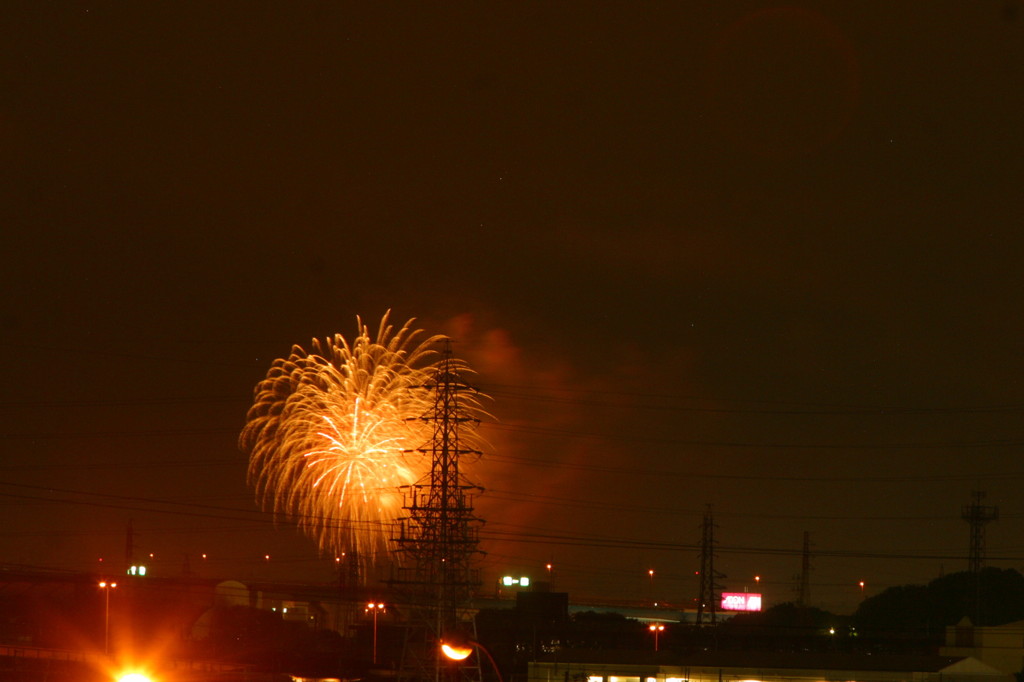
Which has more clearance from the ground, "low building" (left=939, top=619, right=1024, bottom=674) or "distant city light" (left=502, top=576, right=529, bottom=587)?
"low building" (left=939, top=619, right=1024, bottom=674)

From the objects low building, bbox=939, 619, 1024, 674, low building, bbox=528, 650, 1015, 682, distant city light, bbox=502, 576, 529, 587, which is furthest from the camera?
distant city light, bbox=502, 576, 529, 587

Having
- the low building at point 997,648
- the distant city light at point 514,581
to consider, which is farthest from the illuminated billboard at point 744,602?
the low building at point 997,648

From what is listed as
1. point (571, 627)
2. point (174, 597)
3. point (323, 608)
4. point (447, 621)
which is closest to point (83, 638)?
point (174, 597)

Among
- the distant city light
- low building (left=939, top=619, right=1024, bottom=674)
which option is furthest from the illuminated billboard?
low building (left=939, top=619, right=1024, bottom=674)

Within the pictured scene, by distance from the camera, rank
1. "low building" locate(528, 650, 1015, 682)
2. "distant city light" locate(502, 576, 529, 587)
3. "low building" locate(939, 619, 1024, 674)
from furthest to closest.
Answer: "distant city light" locate(502, 576, 529, 587) < "low building" locate(939, 619, 1024, 674) < "low building" locate(528, 650, 1015, 682)

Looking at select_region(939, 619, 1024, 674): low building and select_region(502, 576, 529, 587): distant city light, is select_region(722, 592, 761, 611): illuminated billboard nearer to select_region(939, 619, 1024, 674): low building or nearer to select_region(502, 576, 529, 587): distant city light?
select_region(502, 576, 529, 587): distant city light

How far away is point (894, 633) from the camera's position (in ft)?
336

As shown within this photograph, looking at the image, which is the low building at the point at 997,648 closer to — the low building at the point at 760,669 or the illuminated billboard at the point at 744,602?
the low building at the point at 760,669

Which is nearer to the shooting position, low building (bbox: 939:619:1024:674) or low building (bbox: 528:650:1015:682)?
low building (bbox: 528:650:1015:682)

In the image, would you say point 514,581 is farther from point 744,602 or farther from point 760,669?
point 760,669

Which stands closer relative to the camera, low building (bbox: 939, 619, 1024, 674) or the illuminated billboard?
low building (bbox: 939, 619, 1024, 674)

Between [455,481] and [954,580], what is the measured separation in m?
80.2

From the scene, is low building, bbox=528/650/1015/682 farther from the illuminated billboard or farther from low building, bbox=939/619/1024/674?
the illuminated billboard

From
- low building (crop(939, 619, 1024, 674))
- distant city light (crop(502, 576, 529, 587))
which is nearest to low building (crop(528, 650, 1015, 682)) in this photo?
low building (crop(939, 619, 1024, 674))
